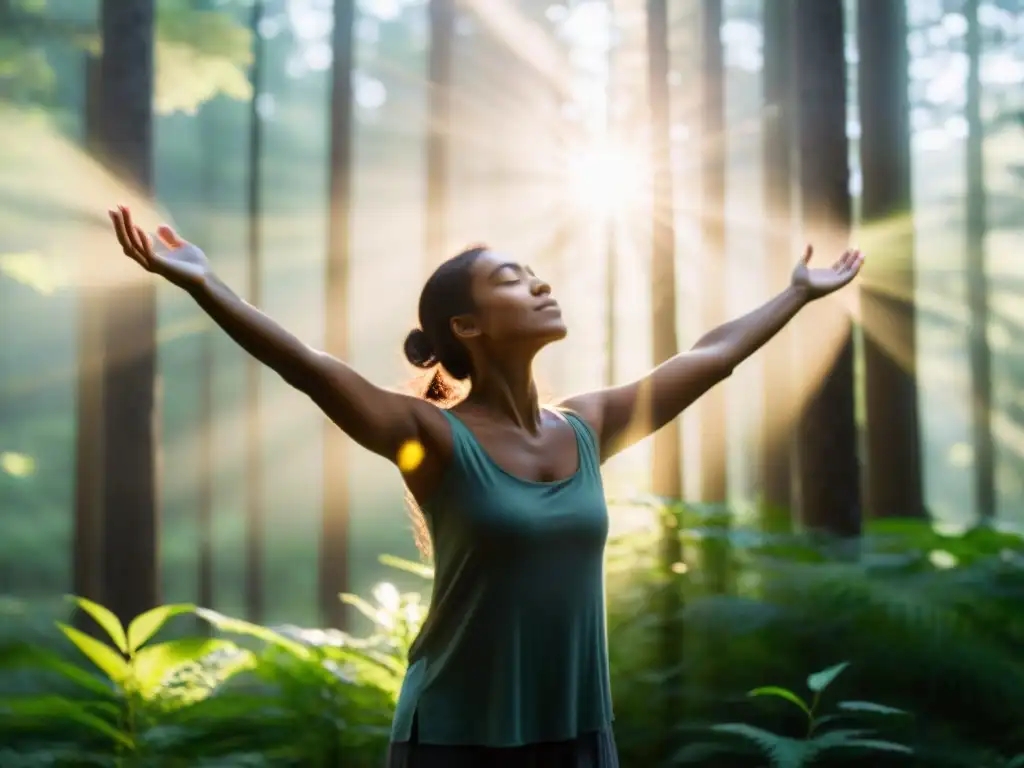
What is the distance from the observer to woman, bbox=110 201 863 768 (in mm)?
2666

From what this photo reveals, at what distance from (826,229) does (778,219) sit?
796cm

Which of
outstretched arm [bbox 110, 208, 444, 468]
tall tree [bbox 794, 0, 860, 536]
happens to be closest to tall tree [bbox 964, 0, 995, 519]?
Result: tall tree [bbox 794, 0, 860, 536]

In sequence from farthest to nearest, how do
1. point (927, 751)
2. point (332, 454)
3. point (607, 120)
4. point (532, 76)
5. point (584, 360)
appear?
point (584, 360) < point (532, 76) < point (607, 120) < point (332, 454) < point (927, 751)

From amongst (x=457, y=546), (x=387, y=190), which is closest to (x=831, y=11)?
(x=457, y=546)

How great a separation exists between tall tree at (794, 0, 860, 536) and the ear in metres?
5.23

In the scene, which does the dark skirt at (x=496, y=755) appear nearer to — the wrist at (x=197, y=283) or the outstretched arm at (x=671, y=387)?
the outstretched arm at (x=671, y=387)

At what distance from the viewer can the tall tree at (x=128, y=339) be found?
788cm

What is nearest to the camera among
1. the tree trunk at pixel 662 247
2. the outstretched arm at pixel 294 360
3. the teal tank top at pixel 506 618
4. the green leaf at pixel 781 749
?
the outstretched arm at pixel 294 360

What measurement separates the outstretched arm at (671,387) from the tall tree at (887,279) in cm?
786

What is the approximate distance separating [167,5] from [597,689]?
11.1 m

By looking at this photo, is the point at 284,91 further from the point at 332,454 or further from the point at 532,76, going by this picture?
the point at 332,454

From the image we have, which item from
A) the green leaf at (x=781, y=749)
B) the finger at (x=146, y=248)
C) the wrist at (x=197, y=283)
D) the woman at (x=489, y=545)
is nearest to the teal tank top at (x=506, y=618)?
the woman at (x=489, y=545)

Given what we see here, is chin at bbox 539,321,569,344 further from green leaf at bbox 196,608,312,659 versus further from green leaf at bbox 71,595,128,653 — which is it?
green leaf at bbox 71,595,128,653

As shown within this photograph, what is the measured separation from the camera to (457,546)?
2.75m
